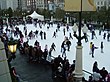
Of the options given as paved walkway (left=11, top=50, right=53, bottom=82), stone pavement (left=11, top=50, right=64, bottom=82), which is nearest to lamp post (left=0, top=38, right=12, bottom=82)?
stone pavement (left=11, top=50, right=64, bottom=82)

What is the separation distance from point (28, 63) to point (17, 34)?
1787 centimetres

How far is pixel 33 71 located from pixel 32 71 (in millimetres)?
62

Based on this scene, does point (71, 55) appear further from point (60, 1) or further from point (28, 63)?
Answer: point (60, 1)

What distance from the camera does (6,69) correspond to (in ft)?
22.4

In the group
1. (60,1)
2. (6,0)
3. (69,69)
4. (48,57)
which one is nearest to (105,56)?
(48,57)

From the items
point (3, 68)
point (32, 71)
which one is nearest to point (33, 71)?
point (32, 71)

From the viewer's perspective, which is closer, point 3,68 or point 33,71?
point 3,68

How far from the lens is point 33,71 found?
17.8m

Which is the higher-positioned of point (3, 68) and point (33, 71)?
point (3, 68)

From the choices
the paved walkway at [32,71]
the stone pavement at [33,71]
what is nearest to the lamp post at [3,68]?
the stone pavement at [33,71]

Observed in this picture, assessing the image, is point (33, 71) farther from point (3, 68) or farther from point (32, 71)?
point (3, 68)

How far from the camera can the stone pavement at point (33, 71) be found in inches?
626

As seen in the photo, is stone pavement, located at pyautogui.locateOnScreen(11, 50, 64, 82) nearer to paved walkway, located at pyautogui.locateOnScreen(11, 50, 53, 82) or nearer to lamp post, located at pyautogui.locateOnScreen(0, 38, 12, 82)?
paved walkway, located at pyautogui.locateOnScreen(11, 50, 53, 82)

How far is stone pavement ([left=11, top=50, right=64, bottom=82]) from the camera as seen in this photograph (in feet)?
52.2
